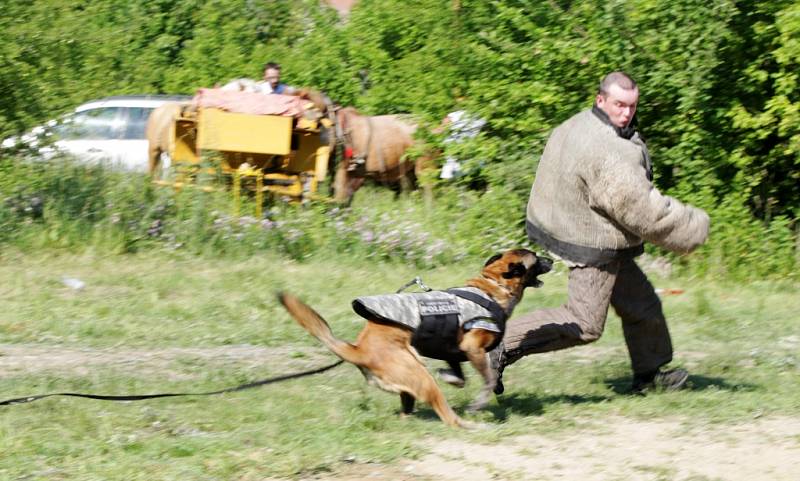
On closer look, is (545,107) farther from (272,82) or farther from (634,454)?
(634,454)

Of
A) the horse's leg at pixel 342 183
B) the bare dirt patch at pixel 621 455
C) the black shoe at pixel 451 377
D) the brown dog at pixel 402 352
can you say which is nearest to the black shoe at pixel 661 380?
the bare dirt patch at pixel 621 455

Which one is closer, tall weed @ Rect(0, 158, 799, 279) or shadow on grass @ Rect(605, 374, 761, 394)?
shadow on grass @ Rect(605, 374, 761, 394)

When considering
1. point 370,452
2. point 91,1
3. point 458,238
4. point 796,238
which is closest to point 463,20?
point 458,238

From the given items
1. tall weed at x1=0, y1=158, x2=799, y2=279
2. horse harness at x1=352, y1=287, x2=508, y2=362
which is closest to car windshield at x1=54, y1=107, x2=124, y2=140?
tall weed at x1=0, y1=158, x2=799, y2=279

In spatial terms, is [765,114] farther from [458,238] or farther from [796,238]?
[458,238]

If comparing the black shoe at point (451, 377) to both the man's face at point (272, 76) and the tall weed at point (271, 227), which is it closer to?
the tall weed at point (271, 227)

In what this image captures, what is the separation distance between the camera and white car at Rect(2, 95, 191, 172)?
40.4 feet

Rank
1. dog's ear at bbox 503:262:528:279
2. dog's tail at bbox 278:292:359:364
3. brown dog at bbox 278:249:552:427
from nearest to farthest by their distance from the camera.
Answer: dog's tail at bbox 278:292:359:364
brown dog at bbox 278:249:552:427
dog's ear at bbox 503:262:528:279

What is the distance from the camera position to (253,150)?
12.8 metres

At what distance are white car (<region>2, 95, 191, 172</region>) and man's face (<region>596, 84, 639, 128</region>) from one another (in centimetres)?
726

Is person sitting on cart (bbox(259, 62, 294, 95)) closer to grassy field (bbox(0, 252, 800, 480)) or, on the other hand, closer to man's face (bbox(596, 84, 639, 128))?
grassy field (bbox(0, 252, 800, 480))

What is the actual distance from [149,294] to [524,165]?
4400mm

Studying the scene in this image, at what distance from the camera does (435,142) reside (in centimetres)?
1298

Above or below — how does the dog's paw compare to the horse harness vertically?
below
